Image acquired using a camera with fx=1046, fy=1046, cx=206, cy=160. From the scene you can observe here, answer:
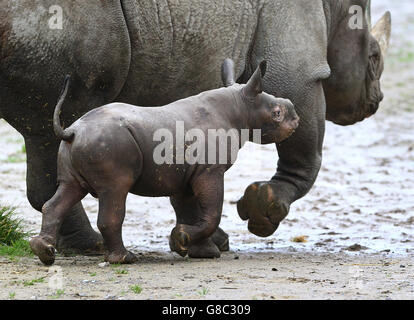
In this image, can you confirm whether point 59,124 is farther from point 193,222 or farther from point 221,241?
point 221,241

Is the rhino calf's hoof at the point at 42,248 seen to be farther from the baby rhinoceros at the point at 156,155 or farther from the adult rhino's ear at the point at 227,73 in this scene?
the adult rhino's ear at the point at 227,73

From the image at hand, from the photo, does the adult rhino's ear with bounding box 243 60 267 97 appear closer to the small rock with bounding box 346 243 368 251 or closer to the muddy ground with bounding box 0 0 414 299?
the muddy ground with bounding box 0 0 414 299

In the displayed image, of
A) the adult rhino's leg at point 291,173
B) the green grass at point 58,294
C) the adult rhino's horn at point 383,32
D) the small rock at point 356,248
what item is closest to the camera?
the green grass at point 58,294

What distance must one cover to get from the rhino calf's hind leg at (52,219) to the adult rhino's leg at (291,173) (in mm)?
1706

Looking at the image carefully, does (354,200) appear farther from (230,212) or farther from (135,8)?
(135,8)

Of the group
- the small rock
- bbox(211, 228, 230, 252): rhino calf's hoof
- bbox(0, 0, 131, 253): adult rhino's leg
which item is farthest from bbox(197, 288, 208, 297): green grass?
the small rock

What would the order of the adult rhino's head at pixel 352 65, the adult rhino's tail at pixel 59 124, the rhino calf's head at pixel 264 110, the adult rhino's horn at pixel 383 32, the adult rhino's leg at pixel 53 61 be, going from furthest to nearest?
the adult rhino's horn at pixel 383 32, the adult rhino's head at pixel 352 65, the rhino calf's head at pixel 264 110, the adult rhino's leg at pixel 53 61, the adult rhino's tail at pixel 59 124

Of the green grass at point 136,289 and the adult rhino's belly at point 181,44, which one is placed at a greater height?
the adult rhino's belly at point 181,44

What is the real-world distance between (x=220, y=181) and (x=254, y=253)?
1.28 metres

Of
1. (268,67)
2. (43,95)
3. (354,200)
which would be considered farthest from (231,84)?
(354,200)

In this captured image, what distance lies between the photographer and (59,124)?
6152 millimetres

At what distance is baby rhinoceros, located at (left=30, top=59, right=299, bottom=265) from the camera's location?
6.15 meters

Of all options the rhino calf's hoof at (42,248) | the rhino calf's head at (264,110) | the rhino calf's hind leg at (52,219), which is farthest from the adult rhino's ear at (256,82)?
the rhino calf's hoof at (42,248)

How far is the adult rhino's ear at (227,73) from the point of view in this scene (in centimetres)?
696
